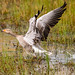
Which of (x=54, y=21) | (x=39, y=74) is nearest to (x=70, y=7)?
(x=54, y=21)

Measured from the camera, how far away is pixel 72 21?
945 centimetres

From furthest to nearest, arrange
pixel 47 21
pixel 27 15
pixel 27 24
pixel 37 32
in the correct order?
1. pixel 27 15
2. pixel 27 24
3. pixel 47 21
4. pixel 37 32

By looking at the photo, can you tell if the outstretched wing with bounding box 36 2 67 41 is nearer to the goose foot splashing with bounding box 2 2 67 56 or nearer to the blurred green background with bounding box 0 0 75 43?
the goose foot splashing with bounding box 2 2 67 56

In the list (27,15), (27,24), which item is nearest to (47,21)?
(27,24)

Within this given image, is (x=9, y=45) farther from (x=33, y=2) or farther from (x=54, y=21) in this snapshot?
(x=33, y=2)

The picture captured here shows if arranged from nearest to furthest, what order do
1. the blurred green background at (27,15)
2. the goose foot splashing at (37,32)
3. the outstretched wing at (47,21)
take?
1. the goose foot splashing at (37,32)
2. the outstretched wing at (47,21)
3. the blurred green background at (27,15)

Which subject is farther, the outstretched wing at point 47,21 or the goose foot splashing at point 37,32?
the outstretched wing at point 47,21

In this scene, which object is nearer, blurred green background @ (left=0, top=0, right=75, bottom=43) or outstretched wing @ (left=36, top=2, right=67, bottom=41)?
outstretched wing @ (left=36, top=2, right=67, bottom=41)

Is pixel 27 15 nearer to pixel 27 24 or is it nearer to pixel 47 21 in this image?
pixel 27 24

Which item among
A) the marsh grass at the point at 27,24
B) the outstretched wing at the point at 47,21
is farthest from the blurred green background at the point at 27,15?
the outstretched wing at the point at 47,21

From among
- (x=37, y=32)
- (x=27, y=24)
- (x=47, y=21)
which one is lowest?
(x=37, y=32)

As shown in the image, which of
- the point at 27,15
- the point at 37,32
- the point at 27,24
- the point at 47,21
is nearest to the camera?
the point at 37,32

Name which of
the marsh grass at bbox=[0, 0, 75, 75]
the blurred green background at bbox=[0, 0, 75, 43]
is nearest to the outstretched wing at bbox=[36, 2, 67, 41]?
the marsh grass at bbox=[0, 0, 75, 75]

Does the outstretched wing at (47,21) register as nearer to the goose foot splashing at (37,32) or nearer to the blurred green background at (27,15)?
the goose foot splashing at (37,32)
